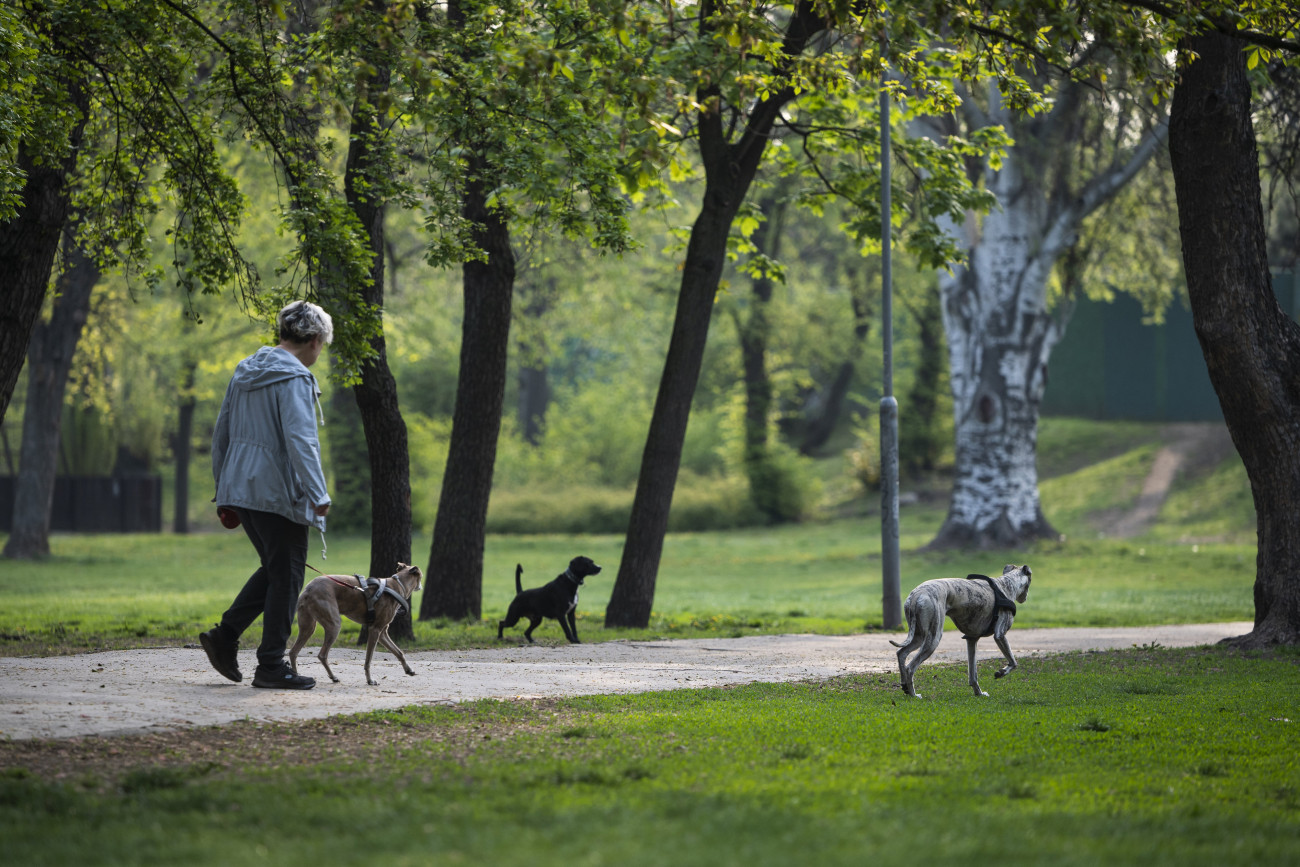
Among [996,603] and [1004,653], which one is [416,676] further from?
[1004,653]

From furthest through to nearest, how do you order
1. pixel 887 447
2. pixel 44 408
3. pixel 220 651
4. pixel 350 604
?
pixel 44 408
pixel 887 447
pixel 350 604
pixel 220 651

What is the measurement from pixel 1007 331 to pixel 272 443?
19460mm

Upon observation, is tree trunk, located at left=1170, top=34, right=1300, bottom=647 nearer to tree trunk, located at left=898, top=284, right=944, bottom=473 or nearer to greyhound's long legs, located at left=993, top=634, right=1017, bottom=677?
greyhound's long legs, located at left=993, top=634, right=1017, bottom=677

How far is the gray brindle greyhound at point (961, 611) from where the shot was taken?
729cm

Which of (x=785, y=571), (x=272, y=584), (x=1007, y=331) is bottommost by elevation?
(x=785, y=571)

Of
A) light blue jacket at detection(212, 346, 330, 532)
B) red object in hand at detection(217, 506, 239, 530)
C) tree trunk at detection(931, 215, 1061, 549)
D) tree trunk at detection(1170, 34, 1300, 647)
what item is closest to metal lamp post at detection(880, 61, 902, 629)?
tree trunk at detection(1170, 34, 1300, 647)

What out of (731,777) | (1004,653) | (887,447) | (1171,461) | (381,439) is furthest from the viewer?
(1171,461)

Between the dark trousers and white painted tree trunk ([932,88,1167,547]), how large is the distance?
19073 mm

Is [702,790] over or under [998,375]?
under

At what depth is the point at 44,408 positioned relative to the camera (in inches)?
917

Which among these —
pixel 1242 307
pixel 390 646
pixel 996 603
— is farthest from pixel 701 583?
pixel 390 646

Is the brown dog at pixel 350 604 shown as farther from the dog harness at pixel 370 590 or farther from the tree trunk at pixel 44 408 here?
the tree trunk at pixel 44 408

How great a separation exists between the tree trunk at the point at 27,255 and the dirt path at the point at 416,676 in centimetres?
231

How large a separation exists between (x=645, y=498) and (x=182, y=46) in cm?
636
